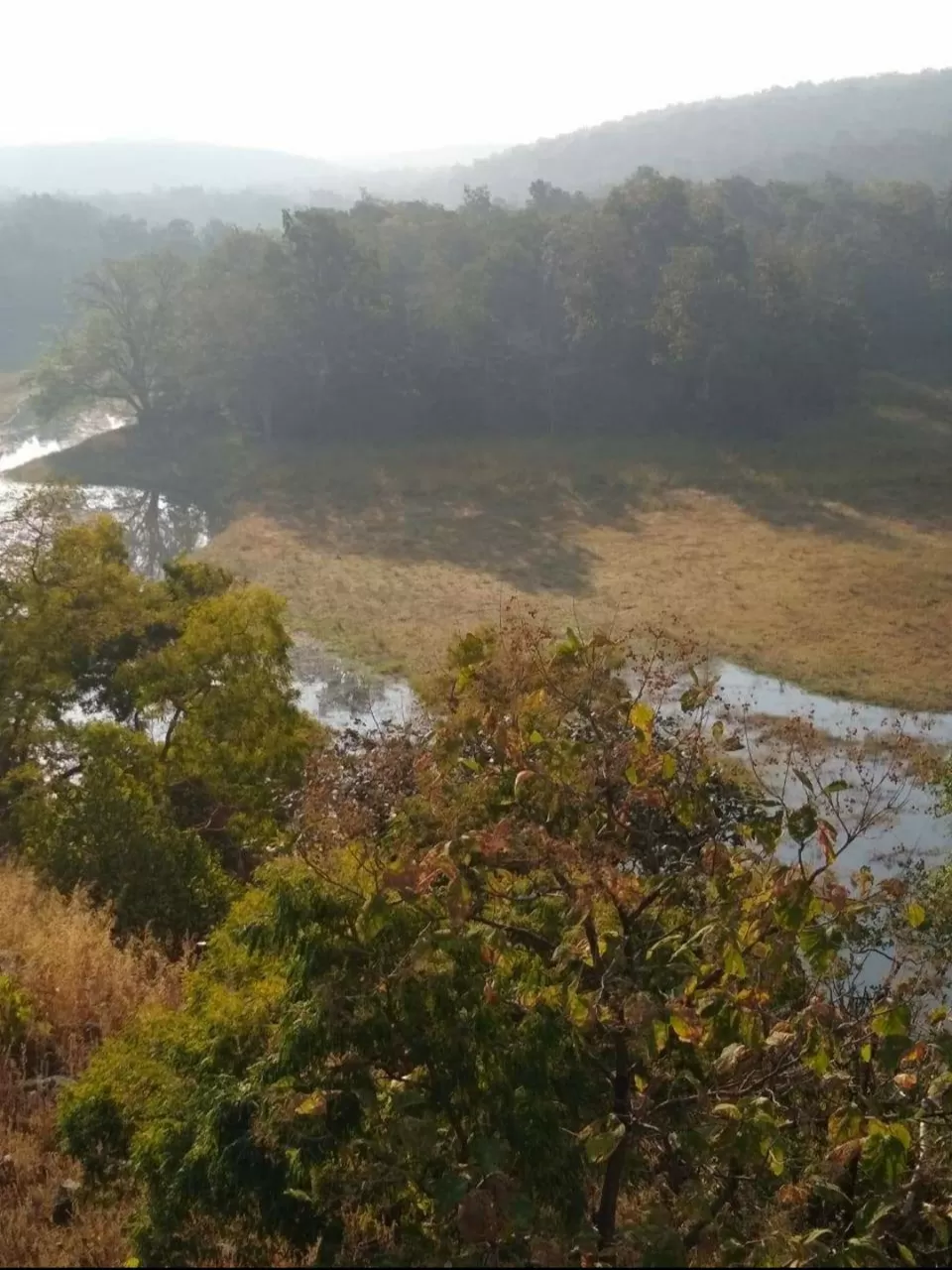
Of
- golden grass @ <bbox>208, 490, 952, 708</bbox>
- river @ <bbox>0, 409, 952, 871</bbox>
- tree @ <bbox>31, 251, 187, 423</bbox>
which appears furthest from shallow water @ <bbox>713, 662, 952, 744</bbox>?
tree @ <bbox>31, 251, 187, 423</bbox>

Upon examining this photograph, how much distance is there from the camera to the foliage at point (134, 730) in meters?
9.71

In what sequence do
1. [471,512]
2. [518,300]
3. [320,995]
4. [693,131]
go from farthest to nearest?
[693,131]
[518,300]
[471,512]
[320,995]

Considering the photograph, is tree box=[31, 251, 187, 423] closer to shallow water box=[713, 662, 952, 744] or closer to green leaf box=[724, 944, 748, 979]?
shallow water box=[713, 662, 952, 744]

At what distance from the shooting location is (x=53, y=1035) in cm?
633

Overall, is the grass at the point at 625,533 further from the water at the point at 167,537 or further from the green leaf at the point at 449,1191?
the green leaf at the point at 449,1191

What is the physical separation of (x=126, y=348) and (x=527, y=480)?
19143mm

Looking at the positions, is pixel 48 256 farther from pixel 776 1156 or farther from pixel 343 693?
pixel 776 1156

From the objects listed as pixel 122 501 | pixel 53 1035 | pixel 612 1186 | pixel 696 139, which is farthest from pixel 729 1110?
pixel 696 139

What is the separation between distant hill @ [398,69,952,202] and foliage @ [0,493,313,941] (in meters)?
127

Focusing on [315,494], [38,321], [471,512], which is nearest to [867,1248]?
[471,512]

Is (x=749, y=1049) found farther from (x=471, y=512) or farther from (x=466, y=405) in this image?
(x=466, y=405)

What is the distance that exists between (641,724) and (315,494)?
111 feet

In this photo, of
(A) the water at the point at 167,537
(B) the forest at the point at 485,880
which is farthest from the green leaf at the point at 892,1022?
(A) the water at the point at 167,537

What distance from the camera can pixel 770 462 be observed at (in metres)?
37.9
